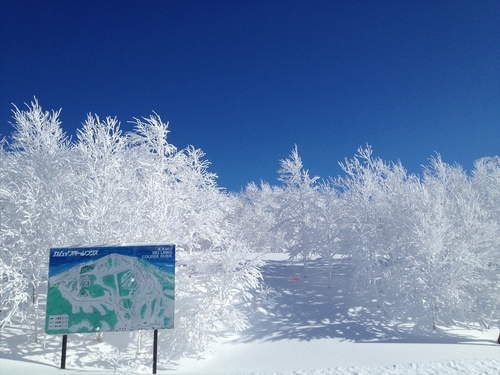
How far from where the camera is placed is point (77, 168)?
45.1 ft

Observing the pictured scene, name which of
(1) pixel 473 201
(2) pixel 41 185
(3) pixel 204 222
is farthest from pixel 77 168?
(1) pixel 473 201

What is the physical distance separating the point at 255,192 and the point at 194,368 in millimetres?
43240

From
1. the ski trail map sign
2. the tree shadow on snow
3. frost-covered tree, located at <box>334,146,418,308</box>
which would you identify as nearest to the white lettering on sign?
the ski trail map sign

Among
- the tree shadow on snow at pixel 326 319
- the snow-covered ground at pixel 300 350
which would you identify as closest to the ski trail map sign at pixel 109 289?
the snow-covered ground at pixel 300 350

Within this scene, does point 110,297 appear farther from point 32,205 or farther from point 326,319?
point 326,319

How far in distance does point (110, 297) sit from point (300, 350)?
22.3 feet

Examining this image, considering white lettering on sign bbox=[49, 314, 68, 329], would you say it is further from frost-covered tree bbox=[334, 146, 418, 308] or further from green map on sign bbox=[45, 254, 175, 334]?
frost-covered tree bbox=[334, 146, 418, 308]

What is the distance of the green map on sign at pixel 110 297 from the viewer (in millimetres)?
7945

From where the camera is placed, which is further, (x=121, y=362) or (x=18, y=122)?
(x=18, y=122)

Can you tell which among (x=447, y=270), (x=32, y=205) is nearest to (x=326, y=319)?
(x=447, y=270)

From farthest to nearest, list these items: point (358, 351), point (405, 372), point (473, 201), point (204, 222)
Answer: point (473, 201) → point (204, 222) → point (358, 351) → point (405, 372)

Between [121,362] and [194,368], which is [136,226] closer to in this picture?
[121,362]

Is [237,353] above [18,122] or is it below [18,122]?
below

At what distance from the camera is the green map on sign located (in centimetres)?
795
